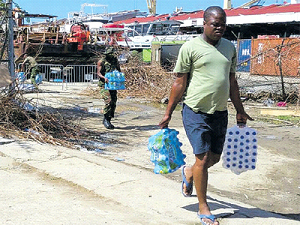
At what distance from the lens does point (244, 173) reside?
264 inches

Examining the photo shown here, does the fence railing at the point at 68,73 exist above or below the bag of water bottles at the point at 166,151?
below

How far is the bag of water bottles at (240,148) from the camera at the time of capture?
4.43 metres

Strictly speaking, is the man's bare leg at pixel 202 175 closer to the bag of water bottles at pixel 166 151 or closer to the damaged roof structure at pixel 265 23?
the bag of water bottles at pixel 166 151

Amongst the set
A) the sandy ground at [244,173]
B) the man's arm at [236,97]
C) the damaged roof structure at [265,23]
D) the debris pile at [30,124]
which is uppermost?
the damaged roof structure at [265,23]

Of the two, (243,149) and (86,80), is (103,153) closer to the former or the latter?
(243,149)

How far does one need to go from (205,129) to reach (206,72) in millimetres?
493

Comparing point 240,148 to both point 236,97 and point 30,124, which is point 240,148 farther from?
point 30,124

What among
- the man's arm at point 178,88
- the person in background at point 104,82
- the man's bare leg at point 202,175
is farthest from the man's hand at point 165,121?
the person in background at point 104,82

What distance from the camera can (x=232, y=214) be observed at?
435cm

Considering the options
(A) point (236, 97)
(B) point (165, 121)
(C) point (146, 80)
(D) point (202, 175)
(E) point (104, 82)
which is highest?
(A) point (236, 97)

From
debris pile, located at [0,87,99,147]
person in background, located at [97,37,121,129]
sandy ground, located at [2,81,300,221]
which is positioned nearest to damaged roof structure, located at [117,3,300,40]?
sandy ground, located at [2,81,300,221]

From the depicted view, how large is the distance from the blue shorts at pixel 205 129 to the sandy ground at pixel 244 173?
4.83ft

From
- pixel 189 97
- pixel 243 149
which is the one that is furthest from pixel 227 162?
pixel 189 97

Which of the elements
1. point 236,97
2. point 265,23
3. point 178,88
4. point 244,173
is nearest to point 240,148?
point 236,97
